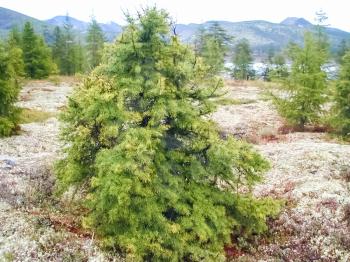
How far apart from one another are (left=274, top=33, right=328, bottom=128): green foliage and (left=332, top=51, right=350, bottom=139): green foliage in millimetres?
1987

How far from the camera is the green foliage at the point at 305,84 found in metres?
37.2

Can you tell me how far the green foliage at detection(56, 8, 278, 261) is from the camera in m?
14.7

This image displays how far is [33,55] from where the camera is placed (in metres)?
72.1

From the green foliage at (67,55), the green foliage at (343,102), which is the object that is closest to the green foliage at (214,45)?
the green foliage at (67,55)

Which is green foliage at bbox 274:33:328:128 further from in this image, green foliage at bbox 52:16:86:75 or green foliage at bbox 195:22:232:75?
green foliage at bbox 52:16:86:75

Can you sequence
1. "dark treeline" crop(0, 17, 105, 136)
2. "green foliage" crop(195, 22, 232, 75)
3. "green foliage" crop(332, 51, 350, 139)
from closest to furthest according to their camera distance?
"dark treeline" crop(0, 17, 105, 136), "green foliage" crop(332, 51, 350, 139), "green foliage" crop(195, 22, 232, 75)

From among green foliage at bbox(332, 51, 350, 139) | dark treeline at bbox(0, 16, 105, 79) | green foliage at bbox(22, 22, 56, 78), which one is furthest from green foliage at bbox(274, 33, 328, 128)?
green foliage at bbox(22, 22, 56, 78)

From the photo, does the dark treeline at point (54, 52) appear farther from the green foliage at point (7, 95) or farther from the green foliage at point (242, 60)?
the green foliage at point (242, 60)

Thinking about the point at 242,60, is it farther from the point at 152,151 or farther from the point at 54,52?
the point at 152,151

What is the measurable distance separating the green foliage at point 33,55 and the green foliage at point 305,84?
47.9 metres

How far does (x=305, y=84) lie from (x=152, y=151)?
87.9 ft

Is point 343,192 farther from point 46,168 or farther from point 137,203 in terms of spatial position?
point 46,168

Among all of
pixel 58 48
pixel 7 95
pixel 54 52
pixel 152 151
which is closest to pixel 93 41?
pixel 58 48

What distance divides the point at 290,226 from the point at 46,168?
12553 millimetres
